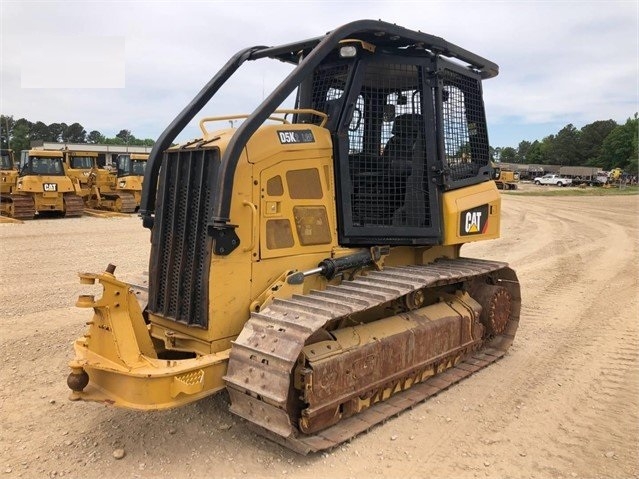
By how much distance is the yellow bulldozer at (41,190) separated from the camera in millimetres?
18781

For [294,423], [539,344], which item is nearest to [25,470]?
[294,423]

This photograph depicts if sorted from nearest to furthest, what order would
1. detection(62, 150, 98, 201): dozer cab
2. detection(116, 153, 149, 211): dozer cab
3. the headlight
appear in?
the headlight
detection(116, 153, 149, 211): dozer cab
detection(62, 150, 98, 201): dozer cab

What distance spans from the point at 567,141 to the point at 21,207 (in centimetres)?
10165

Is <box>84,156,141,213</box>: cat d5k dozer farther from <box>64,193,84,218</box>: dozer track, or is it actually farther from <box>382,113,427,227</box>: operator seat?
<box>382,113,427,227</box>: operator seat

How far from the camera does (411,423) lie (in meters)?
4.37

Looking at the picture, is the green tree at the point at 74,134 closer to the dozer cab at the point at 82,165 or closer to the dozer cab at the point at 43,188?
the dozer cab at the point at 82,165

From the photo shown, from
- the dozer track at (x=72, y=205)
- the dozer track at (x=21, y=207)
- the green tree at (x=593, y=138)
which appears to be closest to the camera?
the dozer track at (x=21, y=207)

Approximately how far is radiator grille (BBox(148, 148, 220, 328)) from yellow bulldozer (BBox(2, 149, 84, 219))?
16.6m

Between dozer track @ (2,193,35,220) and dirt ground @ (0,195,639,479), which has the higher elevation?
dozer track @ (2,193,35,220)

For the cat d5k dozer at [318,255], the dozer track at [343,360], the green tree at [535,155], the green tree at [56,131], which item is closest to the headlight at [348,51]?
the cat d5k dozer at [318,255]

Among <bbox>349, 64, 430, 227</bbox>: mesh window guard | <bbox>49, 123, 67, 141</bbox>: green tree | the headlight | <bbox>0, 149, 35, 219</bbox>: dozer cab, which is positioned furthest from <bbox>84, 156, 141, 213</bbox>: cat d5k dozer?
<bbox>49, 123, 67, 141</bbox>: green tree

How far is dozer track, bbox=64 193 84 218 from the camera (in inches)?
769

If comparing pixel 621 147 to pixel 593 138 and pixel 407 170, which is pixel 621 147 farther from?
pixel 407 170

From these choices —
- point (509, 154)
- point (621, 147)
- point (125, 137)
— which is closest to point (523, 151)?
point (509, 154)
